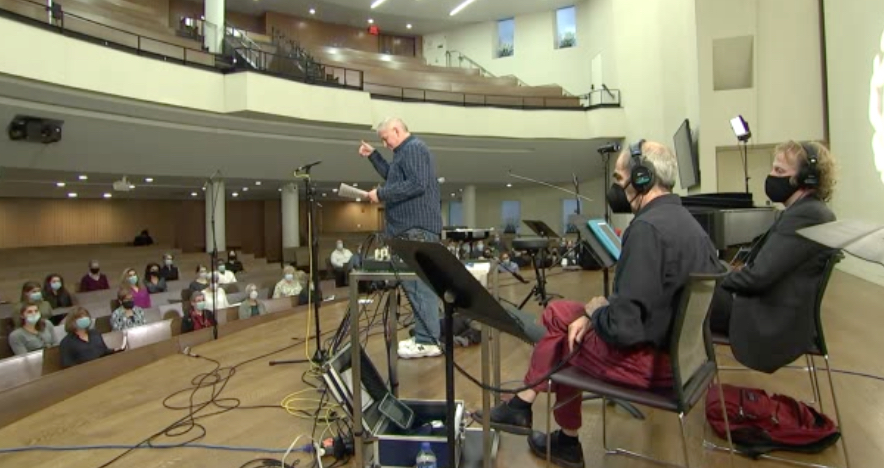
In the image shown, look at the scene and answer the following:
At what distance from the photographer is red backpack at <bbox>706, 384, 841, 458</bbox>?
1929mm

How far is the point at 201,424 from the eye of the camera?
236 centimetres

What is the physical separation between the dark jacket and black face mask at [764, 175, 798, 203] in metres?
0.85

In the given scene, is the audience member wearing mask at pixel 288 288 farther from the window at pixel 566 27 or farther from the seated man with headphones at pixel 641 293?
the window at pixel 566 27

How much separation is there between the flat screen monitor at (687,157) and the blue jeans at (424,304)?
5752mm

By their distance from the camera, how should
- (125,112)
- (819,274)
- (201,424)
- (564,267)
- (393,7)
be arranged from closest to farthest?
A: (819,274) < (201,424) < (125,112) < (564,267) < (393,7)

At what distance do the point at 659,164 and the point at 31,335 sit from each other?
16.7ft

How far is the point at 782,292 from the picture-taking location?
187 cm

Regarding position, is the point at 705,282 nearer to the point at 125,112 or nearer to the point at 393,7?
the point at 125,112

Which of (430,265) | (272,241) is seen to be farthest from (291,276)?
(272,241)

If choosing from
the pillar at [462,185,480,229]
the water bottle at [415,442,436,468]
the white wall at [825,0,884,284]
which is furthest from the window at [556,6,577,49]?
the water bottle at [415,442,436,468]

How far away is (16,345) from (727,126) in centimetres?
832

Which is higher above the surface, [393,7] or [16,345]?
[393,7]

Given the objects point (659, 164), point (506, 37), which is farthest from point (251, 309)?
point (506, 37)

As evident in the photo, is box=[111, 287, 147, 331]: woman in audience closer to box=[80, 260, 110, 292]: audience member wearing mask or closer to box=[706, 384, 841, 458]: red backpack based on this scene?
box=[80, 260, 110, 292]: audience member wearing mask
